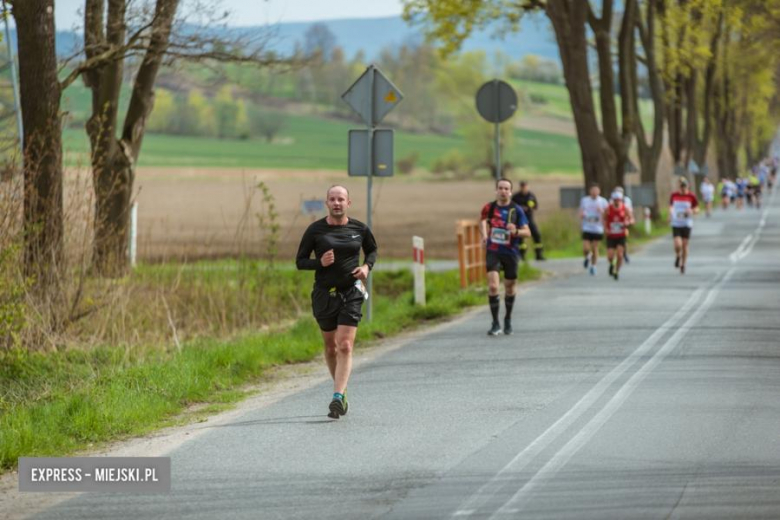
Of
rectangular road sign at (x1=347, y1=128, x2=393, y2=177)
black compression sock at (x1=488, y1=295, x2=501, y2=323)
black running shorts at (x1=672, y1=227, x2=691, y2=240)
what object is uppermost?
rectangular road sign at (x1=347, y1=128, x2=393, y2=177)

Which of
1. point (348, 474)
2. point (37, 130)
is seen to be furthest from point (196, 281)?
point (348, 474)

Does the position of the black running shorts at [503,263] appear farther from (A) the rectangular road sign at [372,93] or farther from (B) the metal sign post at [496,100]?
(B) the metal sign post at [496,100]

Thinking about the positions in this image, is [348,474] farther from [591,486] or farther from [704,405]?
[704,405]

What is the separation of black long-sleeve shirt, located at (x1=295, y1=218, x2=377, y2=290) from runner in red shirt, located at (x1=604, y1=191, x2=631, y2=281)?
15.7 metres

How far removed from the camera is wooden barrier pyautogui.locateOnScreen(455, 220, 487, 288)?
24625mm

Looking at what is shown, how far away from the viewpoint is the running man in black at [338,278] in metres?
11.2

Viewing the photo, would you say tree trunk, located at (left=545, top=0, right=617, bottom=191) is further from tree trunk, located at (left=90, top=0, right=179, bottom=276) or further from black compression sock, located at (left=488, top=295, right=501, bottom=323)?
black compression sock, located at (left=488, top=295, right=501, bottom=323)

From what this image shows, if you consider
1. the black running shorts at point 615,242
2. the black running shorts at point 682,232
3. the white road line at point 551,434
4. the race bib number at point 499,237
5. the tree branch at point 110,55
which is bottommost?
the white road line at point 551,434

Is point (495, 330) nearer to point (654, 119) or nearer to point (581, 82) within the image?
point (581, 82)

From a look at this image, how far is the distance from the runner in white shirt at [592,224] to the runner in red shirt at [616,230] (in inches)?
14.3

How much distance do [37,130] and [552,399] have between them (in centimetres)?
772

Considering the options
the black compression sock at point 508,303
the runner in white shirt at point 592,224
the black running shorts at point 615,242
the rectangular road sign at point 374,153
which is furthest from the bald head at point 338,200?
the runner in white shirt at point 592,224

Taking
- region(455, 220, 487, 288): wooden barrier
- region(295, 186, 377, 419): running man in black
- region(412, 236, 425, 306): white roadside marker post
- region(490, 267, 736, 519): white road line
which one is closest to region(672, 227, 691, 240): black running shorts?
region(455, 220, 487, 288): wooden barrier

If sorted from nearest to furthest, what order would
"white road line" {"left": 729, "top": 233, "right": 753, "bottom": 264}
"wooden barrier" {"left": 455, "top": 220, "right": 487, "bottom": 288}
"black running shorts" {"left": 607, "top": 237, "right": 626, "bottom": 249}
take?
"wooden barrier" {"left": 455, "top": 220, "right": 487, "bottom": 288}, "black running shorts" {"left": 607, "top": 237, "right": 626, "bottom": 249}, "white road line" {"left": 729, "top": 233, "right": 753, "bottom": 264}
